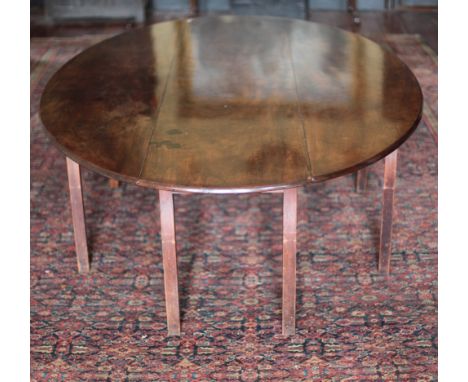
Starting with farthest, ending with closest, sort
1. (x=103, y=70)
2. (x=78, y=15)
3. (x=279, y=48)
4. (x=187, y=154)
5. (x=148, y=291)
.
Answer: (x=78, y=15) < (x=279, y=48) < (x=103, y=70) < (x=148, y=291) < (x=187, y=154)

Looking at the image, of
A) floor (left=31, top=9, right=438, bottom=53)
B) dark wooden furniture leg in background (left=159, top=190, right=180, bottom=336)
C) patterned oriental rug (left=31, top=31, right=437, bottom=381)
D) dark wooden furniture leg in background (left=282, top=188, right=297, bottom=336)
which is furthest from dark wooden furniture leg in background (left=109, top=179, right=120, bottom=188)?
floor (left=31, top=9, right=438, bottom=53)

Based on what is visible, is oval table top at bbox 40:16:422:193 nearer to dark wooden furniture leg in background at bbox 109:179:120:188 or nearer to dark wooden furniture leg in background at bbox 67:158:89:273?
dark wooden furniture leg in background at bbox 67:158:89:273

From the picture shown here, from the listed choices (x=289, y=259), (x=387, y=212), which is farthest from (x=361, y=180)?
(x=289, y=259)

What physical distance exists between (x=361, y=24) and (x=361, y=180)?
8.72 ft

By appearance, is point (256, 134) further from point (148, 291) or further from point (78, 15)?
point (78, 15)

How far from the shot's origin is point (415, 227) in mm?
2789

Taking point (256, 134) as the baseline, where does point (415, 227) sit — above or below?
below

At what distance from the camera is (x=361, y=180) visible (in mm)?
3020

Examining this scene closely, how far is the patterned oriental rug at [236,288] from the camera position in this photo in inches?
82.5

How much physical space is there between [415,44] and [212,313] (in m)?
3.24

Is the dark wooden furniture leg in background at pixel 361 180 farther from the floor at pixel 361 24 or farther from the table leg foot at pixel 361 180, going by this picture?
the floor at pixel 361 24

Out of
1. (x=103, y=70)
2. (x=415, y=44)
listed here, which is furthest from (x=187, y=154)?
(x=415, y=44)

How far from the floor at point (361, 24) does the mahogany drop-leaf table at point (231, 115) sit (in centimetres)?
227

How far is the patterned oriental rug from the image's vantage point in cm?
210
